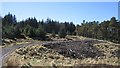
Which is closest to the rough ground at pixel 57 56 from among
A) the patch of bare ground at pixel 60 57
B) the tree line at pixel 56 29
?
the patch of bare ground at pixel 60 57

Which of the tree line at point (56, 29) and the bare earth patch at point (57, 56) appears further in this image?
the tree line at point (56, 29)

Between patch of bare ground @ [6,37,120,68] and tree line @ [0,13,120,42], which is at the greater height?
patch of bare ground @ [6,37,120,68]

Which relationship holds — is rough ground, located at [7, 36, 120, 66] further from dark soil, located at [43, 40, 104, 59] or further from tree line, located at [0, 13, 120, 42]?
tree line, located at [0, 13, 120, 42]

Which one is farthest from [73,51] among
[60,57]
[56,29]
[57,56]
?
[56,29]

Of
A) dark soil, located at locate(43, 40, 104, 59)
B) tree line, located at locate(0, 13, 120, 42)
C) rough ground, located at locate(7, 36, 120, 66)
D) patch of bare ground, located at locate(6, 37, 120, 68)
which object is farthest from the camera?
tree line, located at locate(0, 13, 120, 42)

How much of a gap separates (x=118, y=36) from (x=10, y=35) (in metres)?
48.6

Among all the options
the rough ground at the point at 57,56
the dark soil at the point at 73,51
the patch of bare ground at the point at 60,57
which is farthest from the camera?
the dark soil at the point at 73,51

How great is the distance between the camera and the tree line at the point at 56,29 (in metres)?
76.5

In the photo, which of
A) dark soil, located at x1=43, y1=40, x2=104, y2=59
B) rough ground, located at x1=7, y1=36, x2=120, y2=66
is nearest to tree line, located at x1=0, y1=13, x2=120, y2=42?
dark soil, located at x1=43, y1=40, x2=104, y2=59

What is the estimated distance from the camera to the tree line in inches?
3010

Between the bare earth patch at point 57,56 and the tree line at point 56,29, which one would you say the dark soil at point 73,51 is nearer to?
the bare earth patch at point 57,56

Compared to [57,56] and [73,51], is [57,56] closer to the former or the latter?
[57,56]

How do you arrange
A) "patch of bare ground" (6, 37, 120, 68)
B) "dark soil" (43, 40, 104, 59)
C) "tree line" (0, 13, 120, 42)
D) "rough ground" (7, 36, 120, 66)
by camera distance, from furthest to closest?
"tree line" (0, 13, 120, 42) < "dark soil" (43, 40, 104, 59) < "rough ground" (7, 36, 120, 66) < "patch of bare ground" (6, 37, 120, 68)

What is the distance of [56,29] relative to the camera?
397 feet
